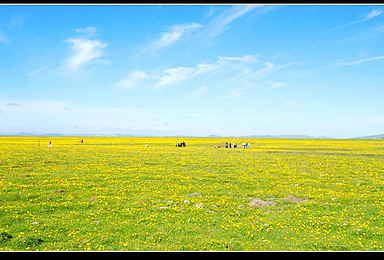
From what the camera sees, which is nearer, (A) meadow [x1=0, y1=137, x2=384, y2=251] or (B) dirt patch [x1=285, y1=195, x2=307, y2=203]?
(A) meadow [x1=0, y1=137, x2=384, y2=251]

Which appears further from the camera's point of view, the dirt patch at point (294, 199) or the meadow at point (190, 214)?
the dirt patch at point (294, 199)

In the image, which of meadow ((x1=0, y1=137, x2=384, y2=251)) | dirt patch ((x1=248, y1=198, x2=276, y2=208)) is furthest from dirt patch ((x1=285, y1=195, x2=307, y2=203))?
dirt patch ((x1=248, y1=198, x2=276, y2=208))

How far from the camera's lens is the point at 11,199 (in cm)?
1650

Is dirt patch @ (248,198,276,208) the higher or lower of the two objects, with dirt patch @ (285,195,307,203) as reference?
lower

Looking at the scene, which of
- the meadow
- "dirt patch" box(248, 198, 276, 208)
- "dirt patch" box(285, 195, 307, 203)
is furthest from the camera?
"dirt patch" box(285, 195, 307, 203)

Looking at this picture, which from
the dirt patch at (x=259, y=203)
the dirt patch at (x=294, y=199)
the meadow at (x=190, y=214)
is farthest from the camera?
the dirt patch at (x=294, y=199)

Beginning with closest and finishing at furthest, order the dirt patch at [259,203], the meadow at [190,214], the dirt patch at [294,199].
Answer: the meadow at [190,214] → the dirt patch at [259,203] → the dirt patch at [294,199]

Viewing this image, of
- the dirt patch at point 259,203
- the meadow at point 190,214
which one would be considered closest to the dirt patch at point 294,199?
the meadow at point 190,214

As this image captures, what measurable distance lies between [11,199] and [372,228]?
65.9 feet

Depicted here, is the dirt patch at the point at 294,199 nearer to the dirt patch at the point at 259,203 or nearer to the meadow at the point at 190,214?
the meadow at the point at 190,214

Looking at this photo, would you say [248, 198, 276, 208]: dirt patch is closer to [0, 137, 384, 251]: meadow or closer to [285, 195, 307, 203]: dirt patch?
[0, 137, 384, 251]: meadow
